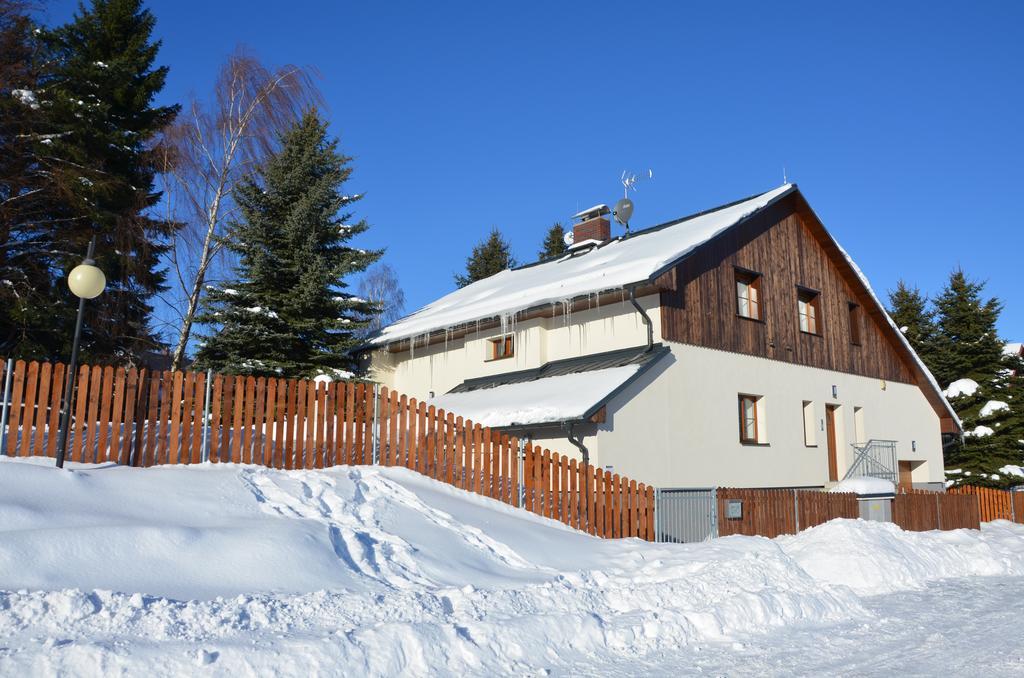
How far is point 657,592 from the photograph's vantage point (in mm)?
8258

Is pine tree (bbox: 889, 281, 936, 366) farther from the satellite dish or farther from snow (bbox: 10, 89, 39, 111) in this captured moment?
snow (bbox: 10, 89, 39, 111)

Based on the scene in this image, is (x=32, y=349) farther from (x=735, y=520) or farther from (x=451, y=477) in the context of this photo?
(x=735, y=520)

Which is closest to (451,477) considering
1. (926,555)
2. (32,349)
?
(926,555)

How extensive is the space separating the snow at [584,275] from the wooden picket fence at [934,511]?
25.5ft

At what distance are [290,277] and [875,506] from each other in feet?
50.7

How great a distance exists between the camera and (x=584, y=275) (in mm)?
19375

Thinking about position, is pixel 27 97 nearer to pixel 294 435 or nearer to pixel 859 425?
pixel 294 435

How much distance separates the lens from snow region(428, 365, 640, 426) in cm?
1455

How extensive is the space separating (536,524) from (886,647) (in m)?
5.54

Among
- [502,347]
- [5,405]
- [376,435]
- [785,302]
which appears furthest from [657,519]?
[785,302]

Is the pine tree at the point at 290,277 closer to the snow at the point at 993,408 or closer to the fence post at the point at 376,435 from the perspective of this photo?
the fence post at the point at 376,435

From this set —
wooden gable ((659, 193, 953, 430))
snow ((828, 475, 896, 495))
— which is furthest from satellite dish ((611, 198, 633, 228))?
snow ((828, 475, 896, 495))

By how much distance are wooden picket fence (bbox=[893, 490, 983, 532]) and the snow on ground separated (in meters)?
7.21

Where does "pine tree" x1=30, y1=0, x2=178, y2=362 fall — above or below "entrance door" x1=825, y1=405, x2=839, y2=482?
above
